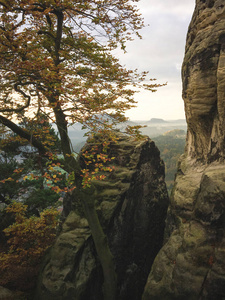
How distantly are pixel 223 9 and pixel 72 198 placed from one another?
12.9 metres

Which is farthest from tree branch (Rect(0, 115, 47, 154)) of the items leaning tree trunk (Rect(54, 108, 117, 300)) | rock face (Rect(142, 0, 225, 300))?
rock face (Rect(142, 0, 225, 300))

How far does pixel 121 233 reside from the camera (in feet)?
36.0

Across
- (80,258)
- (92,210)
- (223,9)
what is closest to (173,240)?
(92,210)

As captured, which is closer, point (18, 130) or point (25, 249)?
point (18, 130)

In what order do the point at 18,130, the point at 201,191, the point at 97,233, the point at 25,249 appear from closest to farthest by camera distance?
1. the point at 18,130
2. the point at 201,191
3. the point at 97,233
4. the point at 25,249

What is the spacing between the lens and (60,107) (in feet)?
25.5

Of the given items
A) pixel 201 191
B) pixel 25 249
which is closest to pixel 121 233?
pixel 201 191

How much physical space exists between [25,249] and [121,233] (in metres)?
6.50

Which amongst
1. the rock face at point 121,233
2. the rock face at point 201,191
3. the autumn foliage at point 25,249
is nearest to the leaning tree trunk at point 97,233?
the rock face at point 121,233

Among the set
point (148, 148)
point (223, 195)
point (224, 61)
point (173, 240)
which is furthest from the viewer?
point (148, 148)

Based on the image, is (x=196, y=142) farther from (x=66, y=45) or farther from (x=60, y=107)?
(x=66, y=45)

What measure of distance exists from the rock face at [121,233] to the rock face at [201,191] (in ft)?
8.67

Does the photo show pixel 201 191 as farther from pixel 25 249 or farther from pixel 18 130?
pixel 25 249

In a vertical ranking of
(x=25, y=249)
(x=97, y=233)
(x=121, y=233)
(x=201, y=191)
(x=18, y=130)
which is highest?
(x=18, y=130)
